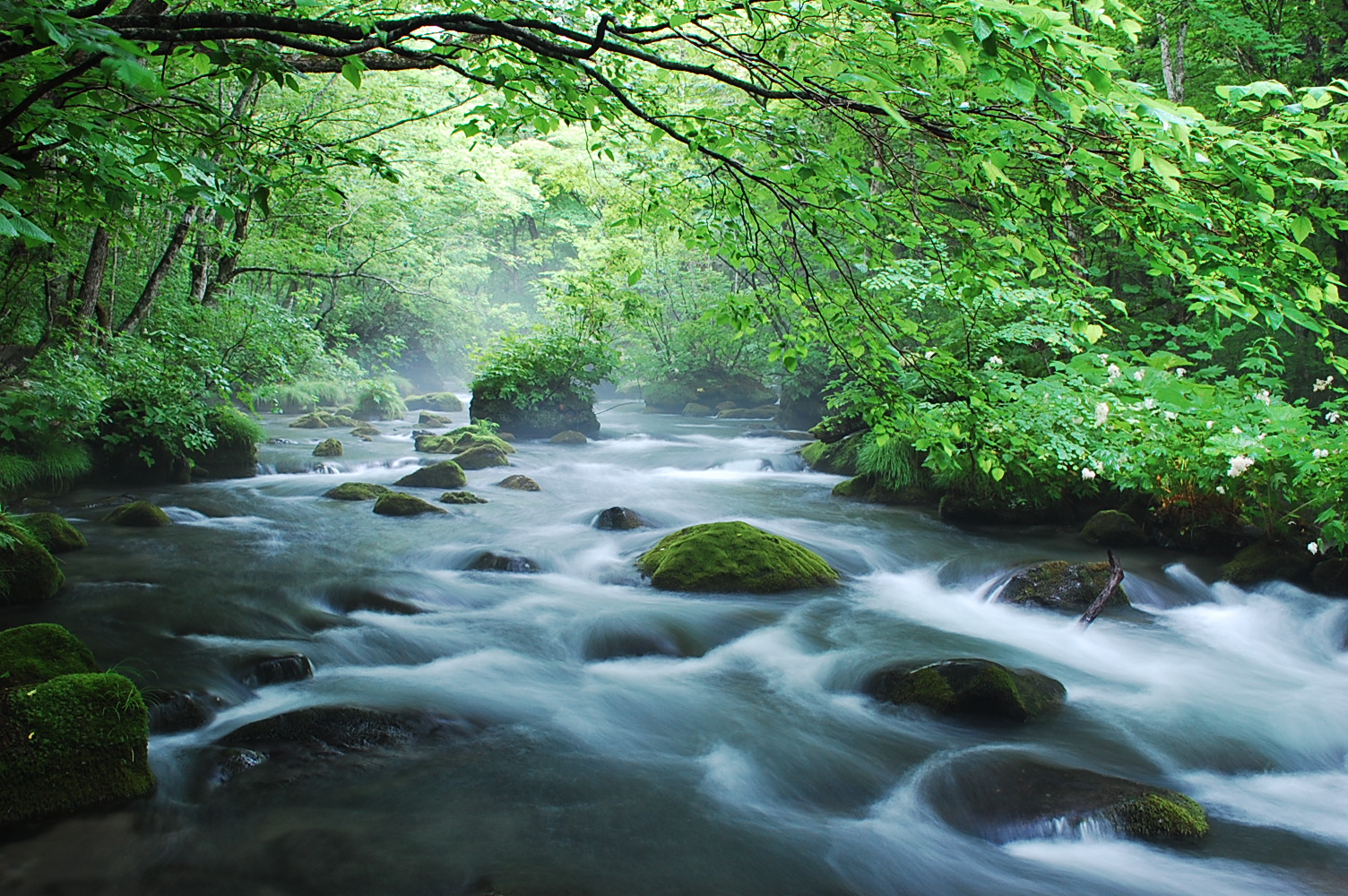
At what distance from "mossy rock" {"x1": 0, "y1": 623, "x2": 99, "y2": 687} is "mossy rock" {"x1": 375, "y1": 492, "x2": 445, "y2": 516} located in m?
6.34

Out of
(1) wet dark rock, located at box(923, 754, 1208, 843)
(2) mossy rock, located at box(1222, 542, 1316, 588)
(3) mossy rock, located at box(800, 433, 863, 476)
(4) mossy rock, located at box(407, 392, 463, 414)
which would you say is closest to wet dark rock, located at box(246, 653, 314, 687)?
(1) wet dark rock, located at box(923, 754, 1208, 843)

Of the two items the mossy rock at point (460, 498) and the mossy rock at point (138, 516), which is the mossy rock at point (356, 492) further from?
the mossy rock at point (138, 516)

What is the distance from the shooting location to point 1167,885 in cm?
361

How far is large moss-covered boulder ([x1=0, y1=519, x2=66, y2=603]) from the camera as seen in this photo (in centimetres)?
638

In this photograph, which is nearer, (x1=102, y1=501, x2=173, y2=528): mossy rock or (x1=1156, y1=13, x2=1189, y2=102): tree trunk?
(x1=102, y1=501, x2=173, y2=528): mossy rock

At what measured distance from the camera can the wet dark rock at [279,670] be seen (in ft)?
17.5

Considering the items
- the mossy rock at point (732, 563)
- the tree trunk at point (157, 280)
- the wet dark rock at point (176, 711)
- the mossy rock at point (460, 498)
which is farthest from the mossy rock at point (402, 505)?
the wet dark rock at point (176, 711)

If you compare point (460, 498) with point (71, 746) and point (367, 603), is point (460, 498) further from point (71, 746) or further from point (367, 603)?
point (71, 746)

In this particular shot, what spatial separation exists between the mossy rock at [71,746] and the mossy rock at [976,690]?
14.5 ft

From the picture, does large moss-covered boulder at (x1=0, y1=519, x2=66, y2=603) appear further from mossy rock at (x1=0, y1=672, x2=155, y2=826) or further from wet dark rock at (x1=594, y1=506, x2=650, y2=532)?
wet dark rock at (x1=594, y1=506, x2=650, y2=532)

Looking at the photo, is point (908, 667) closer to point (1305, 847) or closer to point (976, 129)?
point (1305, 847)

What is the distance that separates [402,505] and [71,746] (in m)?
7.27

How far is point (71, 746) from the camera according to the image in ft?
12.0

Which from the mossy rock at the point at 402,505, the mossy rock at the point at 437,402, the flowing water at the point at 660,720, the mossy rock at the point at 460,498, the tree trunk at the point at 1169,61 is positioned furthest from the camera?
the mossy rock at the point at 437,402
